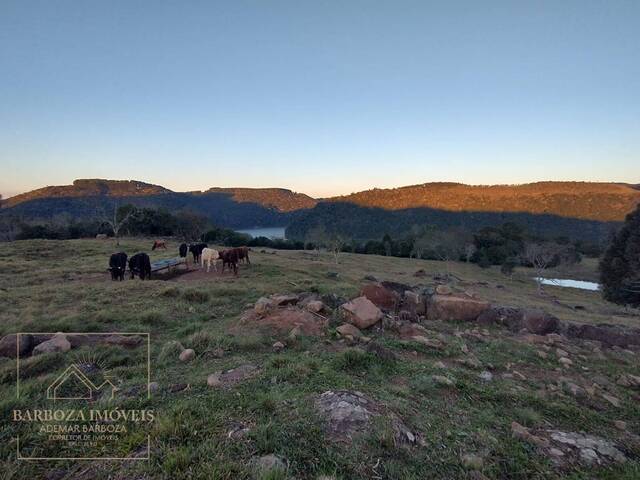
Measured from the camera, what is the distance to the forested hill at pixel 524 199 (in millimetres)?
76312

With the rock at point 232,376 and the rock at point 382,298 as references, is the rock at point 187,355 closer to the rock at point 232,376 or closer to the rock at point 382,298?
the rock at point 232,376

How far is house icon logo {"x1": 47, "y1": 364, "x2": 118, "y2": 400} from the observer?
12.9 ft

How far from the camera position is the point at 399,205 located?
314ft

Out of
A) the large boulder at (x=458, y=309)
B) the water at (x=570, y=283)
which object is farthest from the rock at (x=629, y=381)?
the water at (x=570, y=283)

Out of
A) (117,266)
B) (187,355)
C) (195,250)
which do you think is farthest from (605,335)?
(195,250)

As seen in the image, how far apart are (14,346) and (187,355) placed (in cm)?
305

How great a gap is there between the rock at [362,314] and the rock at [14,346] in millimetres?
6174

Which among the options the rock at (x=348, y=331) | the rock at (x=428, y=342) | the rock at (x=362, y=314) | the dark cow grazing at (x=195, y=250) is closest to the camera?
the rock at (x=428, y=342)

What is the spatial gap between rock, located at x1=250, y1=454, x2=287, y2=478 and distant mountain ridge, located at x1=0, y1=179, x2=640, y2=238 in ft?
225

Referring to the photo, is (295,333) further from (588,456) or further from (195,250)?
(195,250)

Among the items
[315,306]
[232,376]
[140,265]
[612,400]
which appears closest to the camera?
[232,376]

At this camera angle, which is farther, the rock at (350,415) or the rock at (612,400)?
the rock at (612,400)

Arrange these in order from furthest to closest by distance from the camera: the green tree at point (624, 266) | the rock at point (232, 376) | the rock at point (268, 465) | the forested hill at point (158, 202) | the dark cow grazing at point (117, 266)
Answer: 1. the forested hill at point (158, 202)
2. the green tree at point (624, 266)
3. the dark cow grazing at point (117, 266)
4. the rock at point (232, 376)
5. the rock at point (268, 465)

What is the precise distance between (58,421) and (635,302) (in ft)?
99.6
